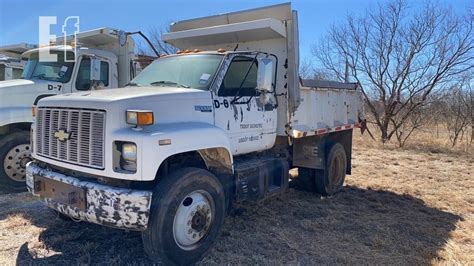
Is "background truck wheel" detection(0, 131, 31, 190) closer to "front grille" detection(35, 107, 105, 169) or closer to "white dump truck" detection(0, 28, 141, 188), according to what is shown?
"white dump truck" detection(0, 28, 141, 188)

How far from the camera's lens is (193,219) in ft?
13.0

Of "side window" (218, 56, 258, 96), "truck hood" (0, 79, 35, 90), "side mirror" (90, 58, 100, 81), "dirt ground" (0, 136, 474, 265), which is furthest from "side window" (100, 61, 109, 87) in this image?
"side window" (218, 56, 258, 96)

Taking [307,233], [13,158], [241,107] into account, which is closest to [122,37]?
[13,158]

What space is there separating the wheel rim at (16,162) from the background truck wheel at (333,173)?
5.22 m

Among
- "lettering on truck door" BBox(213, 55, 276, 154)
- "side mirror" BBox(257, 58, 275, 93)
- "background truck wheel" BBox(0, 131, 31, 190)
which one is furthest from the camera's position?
"background truck wheel" BBox(0, 131, 31, 190)

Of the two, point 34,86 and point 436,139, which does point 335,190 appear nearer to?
point 34,86

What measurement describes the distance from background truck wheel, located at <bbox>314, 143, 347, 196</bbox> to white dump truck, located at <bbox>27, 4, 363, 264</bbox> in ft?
4.05

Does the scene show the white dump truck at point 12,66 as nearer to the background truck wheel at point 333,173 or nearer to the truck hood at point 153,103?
the truck hood at point 153,103

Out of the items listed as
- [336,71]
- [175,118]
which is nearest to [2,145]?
[175,118]

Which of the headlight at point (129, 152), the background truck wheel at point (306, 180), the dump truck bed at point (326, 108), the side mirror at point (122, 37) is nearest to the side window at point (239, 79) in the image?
the dump truck bed at point (326, 108)

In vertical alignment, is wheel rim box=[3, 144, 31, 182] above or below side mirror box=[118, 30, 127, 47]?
below

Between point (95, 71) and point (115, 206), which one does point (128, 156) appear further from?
point (95, 71)

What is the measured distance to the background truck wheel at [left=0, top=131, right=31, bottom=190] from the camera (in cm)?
662

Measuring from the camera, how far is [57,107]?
4066 millimetres
